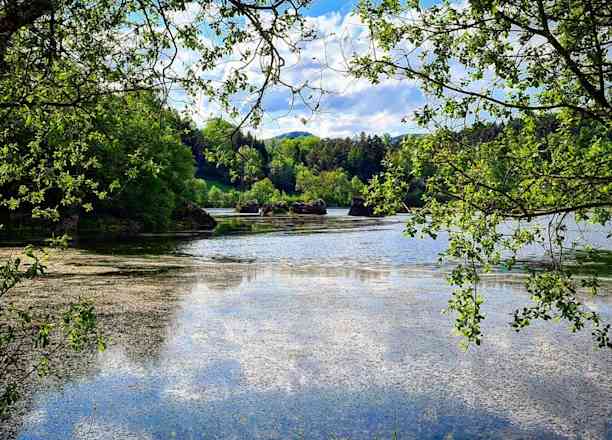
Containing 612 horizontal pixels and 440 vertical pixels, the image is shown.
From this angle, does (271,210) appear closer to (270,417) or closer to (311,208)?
(311,208)

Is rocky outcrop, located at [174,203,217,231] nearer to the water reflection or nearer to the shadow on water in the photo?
the water reflection

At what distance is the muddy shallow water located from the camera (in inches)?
316

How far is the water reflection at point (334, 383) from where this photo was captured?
26.1 ft

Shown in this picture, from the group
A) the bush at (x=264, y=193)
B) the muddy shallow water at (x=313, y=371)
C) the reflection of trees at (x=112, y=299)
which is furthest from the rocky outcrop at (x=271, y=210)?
the bush at (x=264, y=193)

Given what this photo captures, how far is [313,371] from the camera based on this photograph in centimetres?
1032

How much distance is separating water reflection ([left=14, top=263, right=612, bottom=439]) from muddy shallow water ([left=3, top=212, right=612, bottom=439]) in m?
0.03

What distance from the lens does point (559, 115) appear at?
6.61 m

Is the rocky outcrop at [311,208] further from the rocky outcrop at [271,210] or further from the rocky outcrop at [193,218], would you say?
the rocky outcrop at [193,218]

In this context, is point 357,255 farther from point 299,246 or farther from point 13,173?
point 13,173

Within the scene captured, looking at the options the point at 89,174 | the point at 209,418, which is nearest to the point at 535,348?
the point at 209,418

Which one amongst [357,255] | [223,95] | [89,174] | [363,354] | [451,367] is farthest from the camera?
[89,174]

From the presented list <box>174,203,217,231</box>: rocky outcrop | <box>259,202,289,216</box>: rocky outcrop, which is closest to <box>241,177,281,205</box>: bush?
<box>174,203,217,231</box>: rocky outcrop

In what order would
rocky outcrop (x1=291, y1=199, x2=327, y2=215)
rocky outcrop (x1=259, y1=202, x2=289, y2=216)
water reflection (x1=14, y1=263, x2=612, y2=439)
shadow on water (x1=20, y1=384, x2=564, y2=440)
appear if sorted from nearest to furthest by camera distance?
shadow on water (x1=20, y1=384, x2=564, y2=440) → water reflection (x1=14, y1=263, x2=612, y2=439) → rocky outcrop (x1=259, y1=202, x2=289, y2=216) → rocky outcrop (x1=291, y1=199, x2=327, y2=215)

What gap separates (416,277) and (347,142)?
580ft
